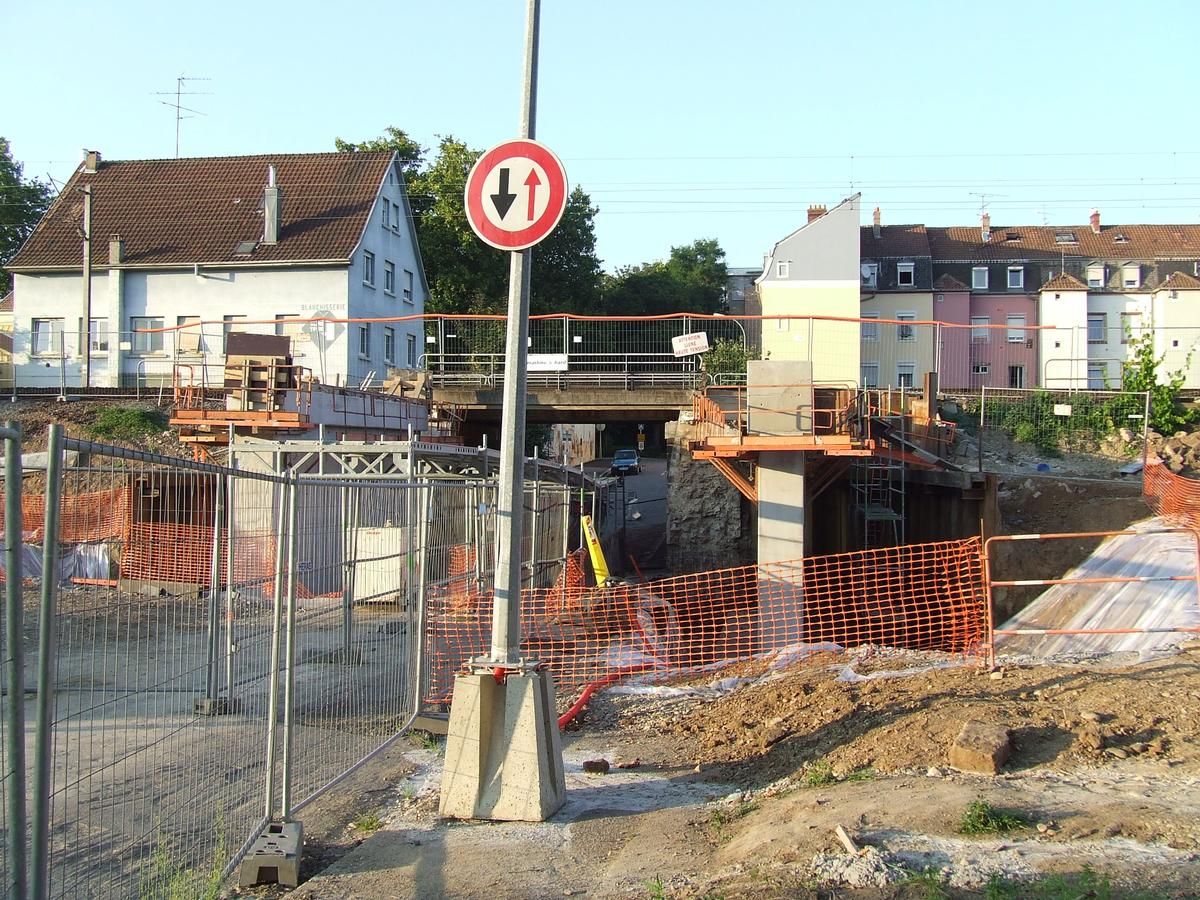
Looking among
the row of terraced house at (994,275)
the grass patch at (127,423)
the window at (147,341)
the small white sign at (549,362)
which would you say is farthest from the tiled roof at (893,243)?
the grass patch at (127,423)

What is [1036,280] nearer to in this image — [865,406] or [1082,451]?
[1082,451]

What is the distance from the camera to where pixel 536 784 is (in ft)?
19.5

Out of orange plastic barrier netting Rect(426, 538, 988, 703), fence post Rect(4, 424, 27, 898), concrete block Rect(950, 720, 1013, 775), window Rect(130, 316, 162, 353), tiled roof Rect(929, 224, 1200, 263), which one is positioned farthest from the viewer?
tiled roof Rect(929, 224, 1200, 263)

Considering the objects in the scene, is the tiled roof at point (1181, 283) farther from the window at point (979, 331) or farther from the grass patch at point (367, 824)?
the grass patch at point (367, 824)

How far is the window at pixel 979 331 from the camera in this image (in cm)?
2910

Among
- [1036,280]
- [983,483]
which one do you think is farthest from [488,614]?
[1036,280]

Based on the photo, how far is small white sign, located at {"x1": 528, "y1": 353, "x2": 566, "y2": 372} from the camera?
29.3 meters

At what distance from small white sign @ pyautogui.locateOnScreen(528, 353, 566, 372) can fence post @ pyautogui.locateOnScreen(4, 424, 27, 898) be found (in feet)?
86.0

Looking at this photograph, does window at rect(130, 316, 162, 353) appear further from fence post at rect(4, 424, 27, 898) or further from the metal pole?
fence post at rect(4, 424, 27, 898)

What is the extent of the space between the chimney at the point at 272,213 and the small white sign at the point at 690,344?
16548 millimetres

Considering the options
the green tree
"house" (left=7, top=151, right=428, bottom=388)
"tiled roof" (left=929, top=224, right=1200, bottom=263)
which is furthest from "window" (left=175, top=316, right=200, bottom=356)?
"tiled roof" (left=929, top=224, right=1200, bottom=263)

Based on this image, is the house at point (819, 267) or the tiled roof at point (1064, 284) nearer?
the house at point (819, 267)

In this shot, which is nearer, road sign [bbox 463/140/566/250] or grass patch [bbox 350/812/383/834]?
grass patch [bbox 350/812/383/834]

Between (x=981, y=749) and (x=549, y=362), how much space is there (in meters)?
23.9
